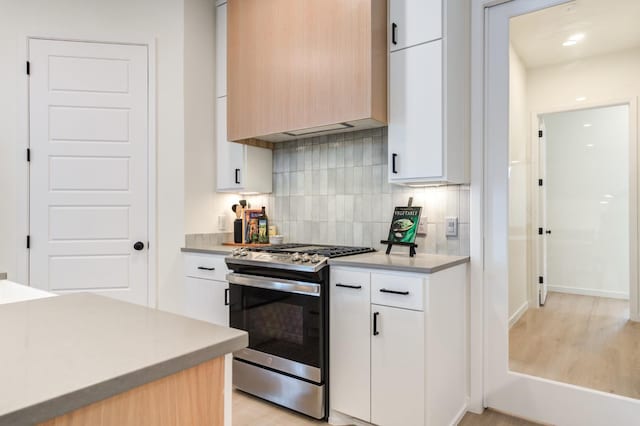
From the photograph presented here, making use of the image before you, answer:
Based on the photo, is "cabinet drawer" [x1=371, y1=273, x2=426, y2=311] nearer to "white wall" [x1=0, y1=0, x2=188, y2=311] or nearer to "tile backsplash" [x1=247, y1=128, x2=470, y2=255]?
"tile backsplash" [x1=247, y1=128, x2=470, y2=255]

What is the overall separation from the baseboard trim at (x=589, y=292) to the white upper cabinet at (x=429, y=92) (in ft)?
2.58

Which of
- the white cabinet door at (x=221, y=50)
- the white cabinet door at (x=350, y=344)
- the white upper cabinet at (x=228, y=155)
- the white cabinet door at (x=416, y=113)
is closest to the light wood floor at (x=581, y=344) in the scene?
the white cabinet door at (x=350, y=344)

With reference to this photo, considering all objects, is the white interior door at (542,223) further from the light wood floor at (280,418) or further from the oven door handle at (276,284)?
the oven door handle at (276,284)

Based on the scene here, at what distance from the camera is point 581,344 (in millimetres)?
2236

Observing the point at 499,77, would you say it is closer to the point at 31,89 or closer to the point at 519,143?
the point at 519,143

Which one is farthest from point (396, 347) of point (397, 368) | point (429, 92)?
point (429, 92)

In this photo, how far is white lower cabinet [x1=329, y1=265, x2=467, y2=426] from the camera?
198 centimetres

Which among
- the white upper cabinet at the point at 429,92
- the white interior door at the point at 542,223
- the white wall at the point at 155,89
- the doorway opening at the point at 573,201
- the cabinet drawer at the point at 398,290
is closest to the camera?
the cabinet drawer at the point at 398,290

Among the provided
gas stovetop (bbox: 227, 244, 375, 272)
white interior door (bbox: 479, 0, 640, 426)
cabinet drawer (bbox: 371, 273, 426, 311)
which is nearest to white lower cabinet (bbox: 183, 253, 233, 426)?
gas stovetop (bbox: 227, 244, 375, 272)

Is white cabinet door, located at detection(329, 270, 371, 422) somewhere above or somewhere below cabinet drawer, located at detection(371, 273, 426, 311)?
below

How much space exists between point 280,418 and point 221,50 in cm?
266

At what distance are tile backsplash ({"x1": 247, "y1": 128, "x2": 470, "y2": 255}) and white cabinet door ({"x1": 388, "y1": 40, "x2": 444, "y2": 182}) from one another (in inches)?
13.9

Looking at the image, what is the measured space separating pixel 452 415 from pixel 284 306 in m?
1.09

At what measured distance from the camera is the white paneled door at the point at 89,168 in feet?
9.27
